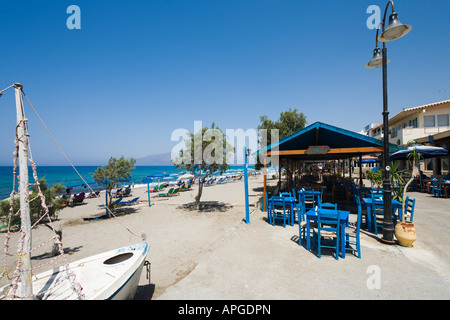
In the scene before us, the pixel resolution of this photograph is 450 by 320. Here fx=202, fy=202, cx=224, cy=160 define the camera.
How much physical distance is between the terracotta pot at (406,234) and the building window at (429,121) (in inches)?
835

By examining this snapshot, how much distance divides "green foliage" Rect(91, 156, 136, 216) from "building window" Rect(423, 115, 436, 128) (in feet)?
86.9

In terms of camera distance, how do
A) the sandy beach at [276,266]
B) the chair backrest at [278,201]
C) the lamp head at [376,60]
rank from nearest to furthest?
1. the sandy beach at [276,266]
2. the lamp head at [376,60]
3. the chair backrest at [278,201]

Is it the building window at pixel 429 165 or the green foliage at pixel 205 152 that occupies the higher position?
the green foliage at pixel 205 152

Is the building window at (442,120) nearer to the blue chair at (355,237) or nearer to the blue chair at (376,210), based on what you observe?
the blue chair at (376,210)

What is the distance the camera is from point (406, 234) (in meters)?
5.17

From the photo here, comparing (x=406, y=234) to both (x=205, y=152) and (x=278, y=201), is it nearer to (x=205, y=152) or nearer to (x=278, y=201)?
(x=278, y=201)

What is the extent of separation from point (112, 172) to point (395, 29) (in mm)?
13800

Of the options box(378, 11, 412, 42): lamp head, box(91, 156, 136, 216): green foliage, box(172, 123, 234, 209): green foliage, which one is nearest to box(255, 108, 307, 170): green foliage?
box(172, 123, 234, 209): green foliage

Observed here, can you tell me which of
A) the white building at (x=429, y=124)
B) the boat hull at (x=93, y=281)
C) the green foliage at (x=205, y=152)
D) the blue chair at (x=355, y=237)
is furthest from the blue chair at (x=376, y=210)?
the white building at (x=429, y=124)

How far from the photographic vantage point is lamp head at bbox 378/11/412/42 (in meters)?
4.52

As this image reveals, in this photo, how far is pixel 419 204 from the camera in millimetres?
10211

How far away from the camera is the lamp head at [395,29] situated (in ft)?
14.8
